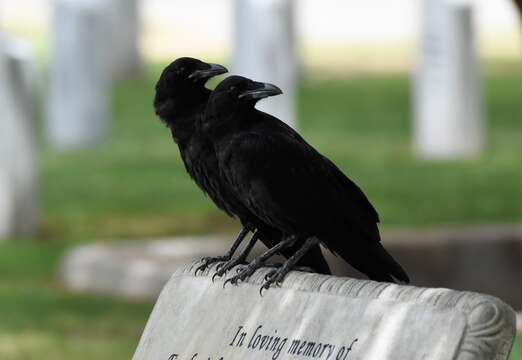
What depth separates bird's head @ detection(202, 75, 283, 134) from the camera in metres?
5.18

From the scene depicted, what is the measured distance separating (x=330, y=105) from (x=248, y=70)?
490cm

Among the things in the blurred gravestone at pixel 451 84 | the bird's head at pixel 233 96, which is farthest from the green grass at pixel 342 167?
the bird's head at pixel 233 96

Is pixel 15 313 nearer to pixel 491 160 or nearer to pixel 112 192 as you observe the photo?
pixel 112 192

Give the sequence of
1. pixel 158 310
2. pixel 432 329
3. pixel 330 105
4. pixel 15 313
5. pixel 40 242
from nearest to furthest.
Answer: pixel 432 329 < pixel 158 310 < pixel 15 313 < pixel 40 242 < pixel 330 105

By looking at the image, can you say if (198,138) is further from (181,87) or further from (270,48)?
(270,48)

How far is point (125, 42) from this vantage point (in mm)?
27875

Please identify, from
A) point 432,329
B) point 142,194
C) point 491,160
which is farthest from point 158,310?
point 491,160

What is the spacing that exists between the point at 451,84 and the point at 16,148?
6.35m

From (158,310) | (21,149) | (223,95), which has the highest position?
(223,95)

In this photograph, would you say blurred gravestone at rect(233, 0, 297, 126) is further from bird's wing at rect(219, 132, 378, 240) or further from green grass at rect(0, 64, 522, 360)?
bird's wing at rect(219, 132, 378, 240)

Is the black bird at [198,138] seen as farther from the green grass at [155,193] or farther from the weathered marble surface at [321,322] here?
the green grass at [155,193]

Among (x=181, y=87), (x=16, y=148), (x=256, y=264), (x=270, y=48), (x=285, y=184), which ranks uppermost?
(x=181, y=87)

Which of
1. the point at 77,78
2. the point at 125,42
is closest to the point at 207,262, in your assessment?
the point at 77,78

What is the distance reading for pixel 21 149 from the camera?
13.4 meters
